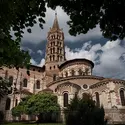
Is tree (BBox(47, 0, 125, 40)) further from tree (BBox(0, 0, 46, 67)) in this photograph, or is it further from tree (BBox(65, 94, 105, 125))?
tree (BBox(65, 94, 105, 125))

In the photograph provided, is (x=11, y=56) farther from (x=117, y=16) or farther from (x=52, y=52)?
(x=52, y=52)

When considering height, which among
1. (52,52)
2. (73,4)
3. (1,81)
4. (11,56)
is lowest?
(1,81)

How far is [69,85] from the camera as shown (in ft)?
118

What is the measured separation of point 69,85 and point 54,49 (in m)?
28.7

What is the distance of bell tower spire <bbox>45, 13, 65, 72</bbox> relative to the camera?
58044 millimetres

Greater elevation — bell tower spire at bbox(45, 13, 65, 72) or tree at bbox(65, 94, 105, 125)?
bell tower spire at bbox(45, 13, 65, 72)

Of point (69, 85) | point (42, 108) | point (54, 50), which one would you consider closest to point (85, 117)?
point (42, 108)

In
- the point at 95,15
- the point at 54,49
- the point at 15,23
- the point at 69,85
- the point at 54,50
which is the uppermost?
the point at 54,49

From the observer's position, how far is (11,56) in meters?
3.73

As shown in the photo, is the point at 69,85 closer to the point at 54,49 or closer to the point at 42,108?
the point at 42,108

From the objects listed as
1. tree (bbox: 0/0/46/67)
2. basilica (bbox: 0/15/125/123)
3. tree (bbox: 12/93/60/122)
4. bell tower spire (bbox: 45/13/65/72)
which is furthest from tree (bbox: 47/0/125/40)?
bell tower spire (bbox: 45/13/65/72)

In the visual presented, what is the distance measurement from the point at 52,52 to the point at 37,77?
46.0 ft

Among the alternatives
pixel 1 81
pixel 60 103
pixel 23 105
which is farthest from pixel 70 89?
pixel 1 81

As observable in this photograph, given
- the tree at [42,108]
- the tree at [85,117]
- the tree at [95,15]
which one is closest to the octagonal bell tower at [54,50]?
the tree at [42,108]
